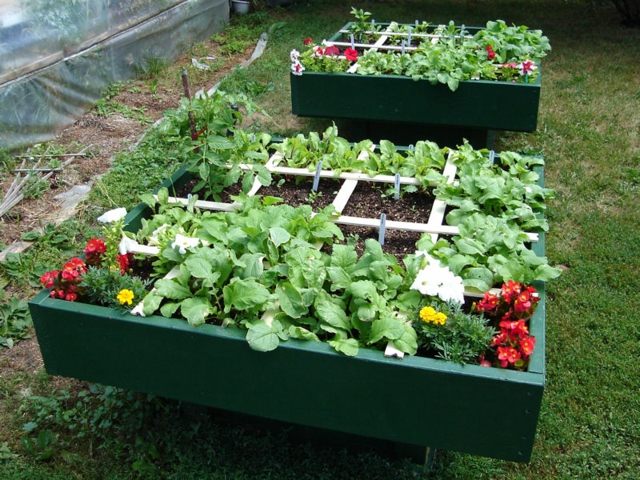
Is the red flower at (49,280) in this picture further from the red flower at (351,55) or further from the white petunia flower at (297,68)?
the red flower at (351,55)

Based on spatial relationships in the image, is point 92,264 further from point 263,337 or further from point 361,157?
point 361,157

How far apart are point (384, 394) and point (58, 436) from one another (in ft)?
4.80

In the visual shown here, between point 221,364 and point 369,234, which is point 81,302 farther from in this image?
point 369,234

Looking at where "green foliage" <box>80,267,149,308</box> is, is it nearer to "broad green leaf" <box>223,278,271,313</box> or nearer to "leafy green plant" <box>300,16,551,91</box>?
"broad green leaf" <box>223,278,271,313</box>

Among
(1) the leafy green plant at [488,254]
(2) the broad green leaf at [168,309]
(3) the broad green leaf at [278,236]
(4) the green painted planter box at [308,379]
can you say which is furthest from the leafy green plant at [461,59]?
(2) the broad green leaf at [168,309]

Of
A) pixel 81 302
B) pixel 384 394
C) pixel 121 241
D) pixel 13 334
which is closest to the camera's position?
pixel 384 394

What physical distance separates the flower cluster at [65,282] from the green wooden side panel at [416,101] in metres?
2.71

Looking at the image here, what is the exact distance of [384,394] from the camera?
2.21 metres

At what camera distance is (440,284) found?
2369mm

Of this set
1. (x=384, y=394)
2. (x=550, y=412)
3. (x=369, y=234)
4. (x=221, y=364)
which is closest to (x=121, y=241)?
(x=221, y=364)

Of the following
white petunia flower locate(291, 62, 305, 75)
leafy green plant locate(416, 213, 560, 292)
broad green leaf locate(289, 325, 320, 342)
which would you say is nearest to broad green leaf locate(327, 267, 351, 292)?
broad green leaf locate(289, 325, 320, 342)

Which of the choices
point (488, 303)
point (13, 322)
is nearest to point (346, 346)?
point (488, 303)

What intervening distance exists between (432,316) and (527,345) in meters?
0.29

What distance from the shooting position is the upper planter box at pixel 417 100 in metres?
4.57
